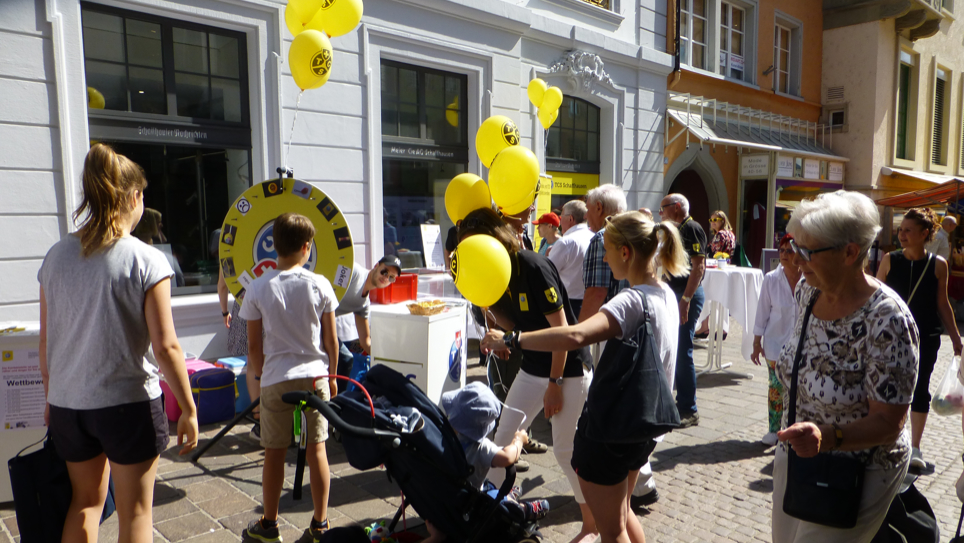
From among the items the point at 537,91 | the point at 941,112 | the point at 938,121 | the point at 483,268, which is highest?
the point at 941,112

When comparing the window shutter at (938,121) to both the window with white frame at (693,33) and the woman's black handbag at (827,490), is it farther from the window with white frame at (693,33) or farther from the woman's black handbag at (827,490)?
the woman's black handbag at (827,490)

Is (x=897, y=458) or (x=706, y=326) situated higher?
(x=897, y=458)

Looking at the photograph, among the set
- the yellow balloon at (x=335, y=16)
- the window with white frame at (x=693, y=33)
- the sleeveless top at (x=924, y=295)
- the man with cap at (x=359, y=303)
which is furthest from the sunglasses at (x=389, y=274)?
the window with white frame at (x=693, y=33)

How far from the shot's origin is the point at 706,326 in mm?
8938

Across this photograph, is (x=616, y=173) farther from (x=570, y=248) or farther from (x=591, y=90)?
(x=570, y=248)

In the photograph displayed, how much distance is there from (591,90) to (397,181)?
400 cm

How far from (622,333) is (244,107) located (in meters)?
5.72

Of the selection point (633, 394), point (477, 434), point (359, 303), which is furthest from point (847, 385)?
point (359, 303)

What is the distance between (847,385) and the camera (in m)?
1.97

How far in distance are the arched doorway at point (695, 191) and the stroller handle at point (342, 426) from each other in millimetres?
12894

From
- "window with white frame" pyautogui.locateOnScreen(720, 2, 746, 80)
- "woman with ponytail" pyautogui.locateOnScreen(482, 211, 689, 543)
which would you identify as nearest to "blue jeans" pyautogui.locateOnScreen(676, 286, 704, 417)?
"woman with ponytail" pyautogui.locateOnScreen(482, 211, 689, 543)

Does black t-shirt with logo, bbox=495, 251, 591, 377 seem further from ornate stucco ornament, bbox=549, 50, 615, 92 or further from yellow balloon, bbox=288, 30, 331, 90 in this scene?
ornate stucco ornament, bbox=549, 50, 615, 92

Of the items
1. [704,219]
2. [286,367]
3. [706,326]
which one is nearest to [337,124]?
[286,367]

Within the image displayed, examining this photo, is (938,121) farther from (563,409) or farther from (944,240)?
(563,409)
